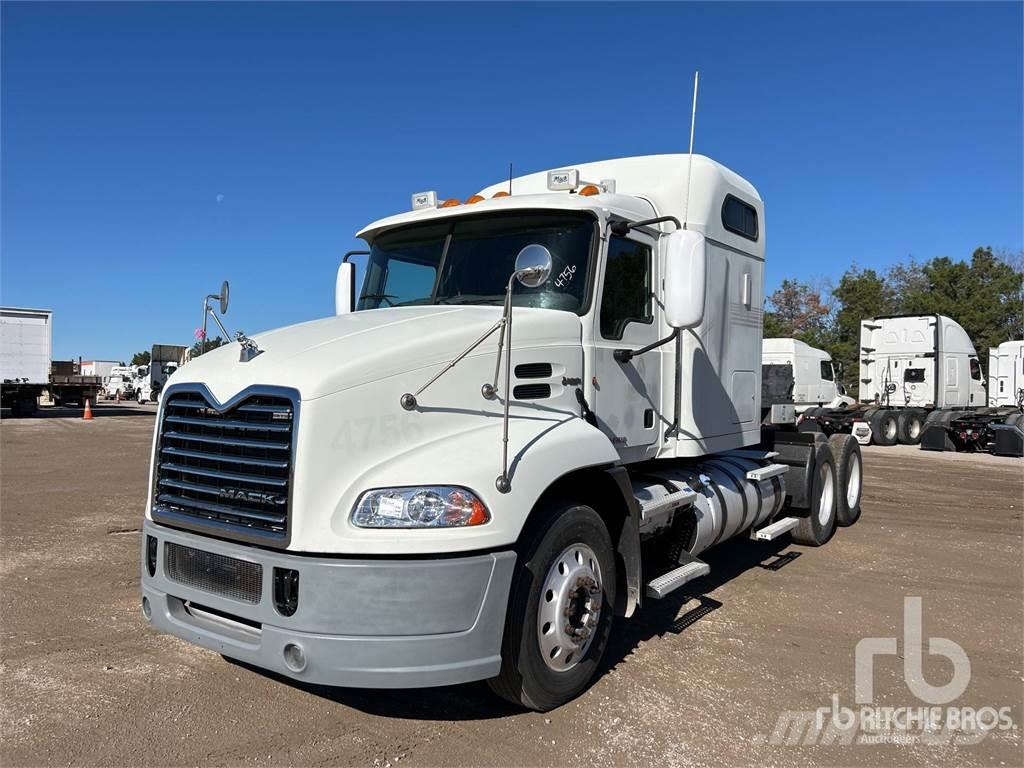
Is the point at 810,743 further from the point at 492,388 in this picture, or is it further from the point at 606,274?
the point at 606,274

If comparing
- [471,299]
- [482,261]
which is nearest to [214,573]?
[471,299]

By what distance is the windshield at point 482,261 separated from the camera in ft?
14.8

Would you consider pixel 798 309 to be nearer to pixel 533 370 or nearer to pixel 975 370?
pixel 975 370

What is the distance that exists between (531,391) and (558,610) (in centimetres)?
117

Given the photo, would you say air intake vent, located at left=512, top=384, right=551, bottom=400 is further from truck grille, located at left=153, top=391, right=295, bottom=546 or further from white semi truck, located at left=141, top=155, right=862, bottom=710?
truck grille, located at left=153, top=391, right=295, bottom=546

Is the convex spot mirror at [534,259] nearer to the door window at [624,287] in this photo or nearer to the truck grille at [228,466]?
the door window at [624,287]

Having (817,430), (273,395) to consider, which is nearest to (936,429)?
(817,430)

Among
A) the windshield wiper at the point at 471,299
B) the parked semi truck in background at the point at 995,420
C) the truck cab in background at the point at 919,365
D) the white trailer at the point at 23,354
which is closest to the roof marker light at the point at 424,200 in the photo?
the windshield wiper at the point at 471,299

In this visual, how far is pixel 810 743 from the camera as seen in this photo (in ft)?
11.9

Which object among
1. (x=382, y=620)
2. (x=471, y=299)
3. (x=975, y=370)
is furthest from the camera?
(x=975, y=370)

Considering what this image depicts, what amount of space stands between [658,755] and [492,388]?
193cm

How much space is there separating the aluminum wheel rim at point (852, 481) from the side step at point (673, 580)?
475 centimetres

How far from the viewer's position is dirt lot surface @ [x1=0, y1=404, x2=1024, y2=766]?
3482 millimetres

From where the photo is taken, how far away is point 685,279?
429 cm
